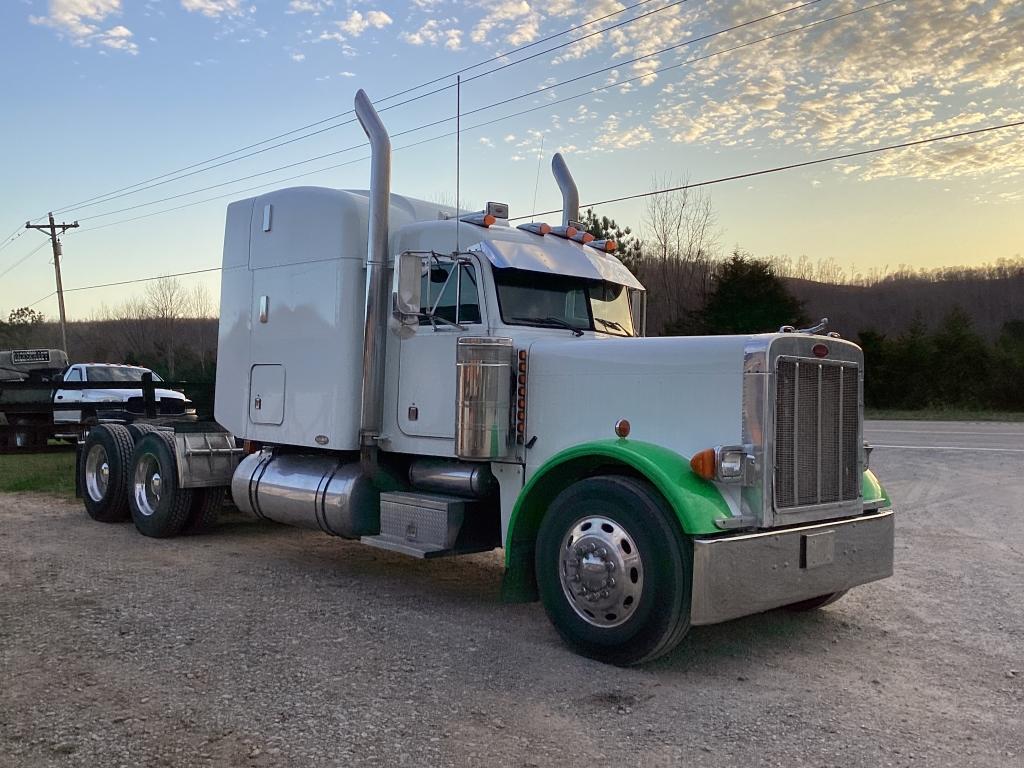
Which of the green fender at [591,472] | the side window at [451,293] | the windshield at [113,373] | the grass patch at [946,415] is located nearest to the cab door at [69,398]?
the windshield at [113,373]

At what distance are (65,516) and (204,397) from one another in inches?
85.1

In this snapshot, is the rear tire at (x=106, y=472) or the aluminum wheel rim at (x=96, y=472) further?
the aluminum wheel rim at (x=96, y=472)

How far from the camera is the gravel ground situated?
4094mm

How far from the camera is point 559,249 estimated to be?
7.16 metres

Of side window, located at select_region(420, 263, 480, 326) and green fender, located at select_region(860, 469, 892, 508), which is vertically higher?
side window, located at select_region(420, 263, 480, 326)

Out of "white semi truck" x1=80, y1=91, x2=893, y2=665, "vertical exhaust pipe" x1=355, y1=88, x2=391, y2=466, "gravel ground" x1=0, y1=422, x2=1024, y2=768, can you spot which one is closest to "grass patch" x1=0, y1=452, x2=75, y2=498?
"white semi truck" x1=80, y1=91, x2=893, y2=665

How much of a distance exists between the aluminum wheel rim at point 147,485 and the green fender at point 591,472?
5033mm

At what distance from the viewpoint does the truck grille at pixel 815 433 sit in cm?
537

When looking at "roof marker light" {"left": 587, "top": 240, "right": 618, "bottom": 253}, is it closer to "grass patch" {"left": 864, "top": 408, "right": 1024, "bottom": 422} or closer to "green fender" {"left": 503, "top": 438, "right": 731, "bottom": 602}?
"green fender" {"left": 503, "top": 438, "right": 731, "bottom": 602}

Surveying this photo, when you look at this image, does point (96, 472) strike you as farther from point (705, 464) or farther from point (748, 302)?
point (748, 302)

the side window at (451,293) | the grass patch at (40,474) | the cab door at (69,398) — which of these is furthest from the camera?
the cab door at (69,398)

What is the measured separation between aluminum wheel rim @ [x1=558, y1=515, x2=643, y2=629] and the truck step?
4.14 ft

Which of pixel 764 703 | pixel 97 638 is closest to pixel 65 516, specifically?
pixel 97 638

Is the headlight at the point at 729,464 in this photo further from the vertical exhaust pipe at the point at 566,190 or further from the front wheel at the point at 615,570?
the vertical exhaust pipe at the point at 566,190
